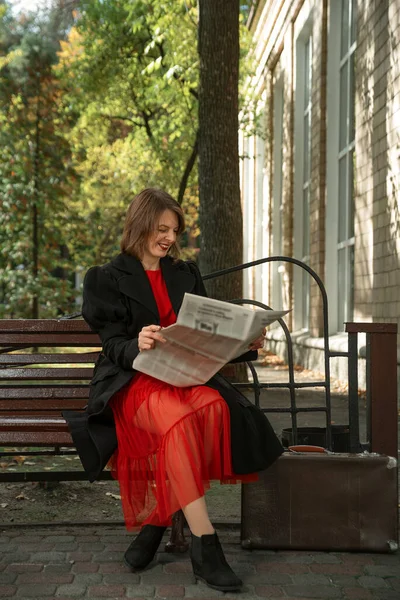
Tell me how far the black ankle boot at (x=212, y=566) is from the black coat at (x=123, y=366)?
1.10 ft

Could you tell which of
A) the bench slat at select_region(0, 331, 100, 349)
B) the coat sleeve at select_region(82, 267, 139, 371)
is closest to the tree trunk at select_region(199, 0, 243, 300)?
the bench slat at select_region(0, 331, 100, 349)

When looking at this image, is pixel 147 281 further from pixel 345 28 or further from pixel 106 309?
pixel 345 28

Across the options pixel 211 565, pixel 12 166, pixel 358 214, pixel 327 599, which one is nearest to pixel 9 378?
pixel 211 565

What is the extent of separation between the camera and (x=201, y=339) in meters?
3.57

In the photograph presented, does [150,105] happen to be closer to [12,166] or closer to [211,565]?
[12,166]

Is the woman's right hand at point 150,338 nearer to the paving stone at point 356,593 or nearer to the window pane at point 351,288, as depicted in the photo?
the paving stone at point 356,593

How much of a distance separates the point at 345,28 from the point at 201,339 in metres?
10.4

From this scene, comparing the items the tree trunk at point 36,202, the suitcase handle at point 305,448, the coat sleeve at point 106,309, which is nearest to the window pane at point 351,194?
the suitcase handle at point 305,448

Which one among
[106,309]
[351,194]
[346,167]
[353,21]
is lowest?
[106,309]

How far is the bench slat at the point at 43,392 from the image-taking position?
479 centimetres

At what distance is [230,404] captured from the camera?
3912 millimetres

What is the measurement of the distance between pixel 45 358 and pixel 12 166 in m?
15.1

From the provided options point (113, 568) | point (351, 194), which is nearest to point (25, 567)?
point (113, 568)

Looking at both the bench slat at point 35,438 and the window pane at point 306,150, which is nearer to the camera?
the bench slat at point 35,438
